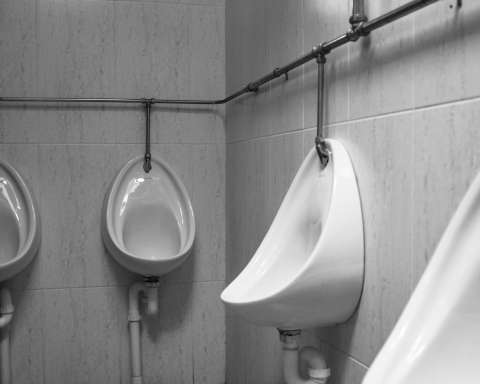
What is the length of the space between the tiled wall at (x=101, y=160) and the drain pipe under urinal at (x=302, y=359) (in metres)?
1.44

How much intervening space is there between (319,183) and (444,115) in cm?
52

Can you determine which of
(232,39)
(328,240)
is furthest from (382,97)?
(232,39)

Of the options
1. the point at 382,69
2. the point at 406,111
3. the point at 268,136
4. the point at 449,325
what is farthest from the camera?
the point at 268,136

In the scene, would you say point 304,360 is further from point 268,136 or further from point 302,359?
point 268,136

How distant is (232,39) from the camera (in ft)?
10.0

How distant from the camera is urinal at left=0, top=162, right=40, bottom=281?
2896mm

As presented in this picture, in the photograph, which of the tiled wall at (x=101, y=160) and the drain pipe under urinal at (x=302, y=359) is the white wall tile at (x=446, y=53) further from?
the tiled wall at (x=101, y=160)

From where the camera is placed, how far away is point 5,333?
294 cm

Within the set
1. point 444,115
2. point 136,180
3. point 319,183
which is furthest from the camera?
point 136,180

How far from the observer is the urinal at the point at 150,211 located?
118 inches

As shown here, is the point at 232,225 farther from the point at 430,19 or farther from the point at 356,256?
the point at 430,19

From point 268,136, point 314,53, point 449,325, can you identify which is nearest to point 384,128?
point 314,53

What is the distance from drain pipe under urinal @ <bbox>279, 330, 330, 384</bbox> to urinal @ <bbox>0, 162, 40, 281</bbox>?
1.51 metres

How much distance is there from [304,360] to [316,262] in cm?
41
